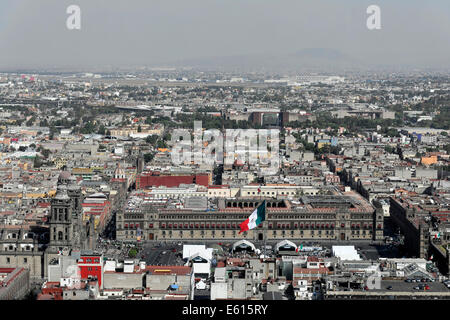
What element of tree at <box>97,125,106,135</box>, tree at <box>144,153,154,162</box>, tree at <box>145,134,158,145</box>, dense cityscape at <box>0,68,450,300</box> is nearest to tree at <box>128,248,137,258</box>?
dense cityscape at <box>0,68,450,300</box>

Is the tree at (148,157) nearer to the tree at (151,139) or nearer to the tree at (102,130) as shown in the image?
the tree at (151,139)

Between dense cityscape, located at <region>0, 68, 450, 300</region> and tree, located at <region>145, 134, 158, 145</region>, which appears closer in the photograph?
dense cityscape, located at <region>0, 68, 450, 300</region>

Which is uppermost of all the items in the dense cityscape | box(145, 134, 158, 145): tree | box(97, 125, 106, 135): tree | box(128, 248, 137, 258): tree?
box(97, 125, 106, 135): tree

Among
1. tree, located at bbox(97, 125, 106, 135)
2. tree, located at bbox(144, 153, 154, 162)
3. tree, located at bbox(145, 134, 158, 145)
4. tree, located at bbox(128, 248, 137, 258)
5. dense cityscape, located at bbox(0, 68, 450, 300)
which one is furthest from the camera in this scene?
tree, located at bbox(97, 125, 106, 135)

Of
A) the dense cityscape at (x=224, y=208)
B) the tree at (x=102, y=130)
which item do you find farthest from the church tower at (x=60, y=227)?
the tree at (x=102, y=130)

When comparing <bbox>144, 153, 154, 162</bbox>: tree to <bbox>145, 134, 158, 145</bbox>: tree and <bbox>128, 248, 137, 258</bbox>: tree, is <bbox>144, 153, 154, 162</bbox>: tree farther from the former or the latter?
<bbox>128, 248, 137, 258</bbox>: tree

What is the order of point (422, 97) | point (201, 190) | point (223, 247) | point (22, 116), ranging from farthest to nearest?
1. point (422, 97)
2. point (22, 116)
3. point (201, 190)
4. point (223, 247)
